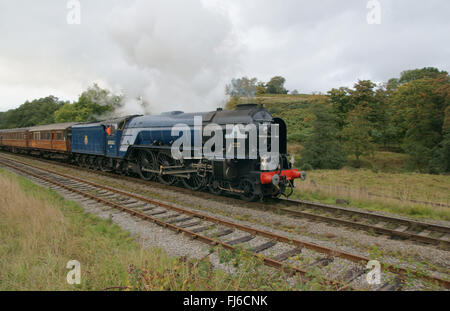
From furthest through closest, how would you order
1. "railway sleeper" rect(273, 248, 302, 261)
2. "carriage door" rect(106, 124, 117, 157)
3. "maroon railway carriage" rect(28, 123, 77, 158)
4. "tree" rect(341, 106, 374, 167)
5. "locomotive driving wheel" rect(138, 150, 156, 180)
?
"tree" rect(341, 106, 374, 167) < "maroon railway carriage" rect(28, 123, 77, 158) < "carriage door" rect(106, 124, 117, 157) < "locomotive driving wheel" rect(138, 150, 156, 180) < "railway sleeper" rect(273, 248, 302, 261)

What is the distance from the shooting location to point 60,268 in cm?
387

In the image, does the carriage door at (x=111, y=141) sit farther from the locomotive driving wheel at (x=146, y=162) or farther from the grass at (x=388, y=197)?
the grass at (x=388, y=197)

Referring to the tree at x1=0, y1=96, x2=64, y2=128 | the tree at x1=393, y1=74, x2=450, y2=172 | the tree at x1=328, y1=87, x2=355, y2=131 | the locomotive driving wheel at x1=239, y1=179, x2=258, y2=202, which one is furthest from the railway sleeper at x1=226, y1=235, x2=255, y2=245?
the tree at x1=0, y1=96, x2=64, y2=128

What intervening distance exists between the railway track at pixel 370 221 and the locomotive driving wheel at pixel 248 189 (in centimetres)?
24

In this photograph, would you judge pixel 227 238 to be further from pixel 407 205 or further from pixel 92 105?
pixel 92 105

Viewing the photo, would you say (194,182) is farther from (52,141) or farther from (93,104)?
(93,104)

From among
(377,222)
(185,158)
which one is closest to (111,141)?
(185,158)

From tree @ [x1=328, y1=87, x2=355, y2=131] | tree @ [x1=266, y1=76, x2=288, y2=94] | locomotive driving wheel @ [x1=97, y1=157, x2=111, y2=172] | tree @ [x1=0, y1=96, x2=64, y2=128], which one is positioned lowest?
locomotive driving wheel @ [x1=97, y1=157, x2=111, y2=172]

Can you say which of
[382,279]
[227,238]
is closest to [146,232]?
[227,238]

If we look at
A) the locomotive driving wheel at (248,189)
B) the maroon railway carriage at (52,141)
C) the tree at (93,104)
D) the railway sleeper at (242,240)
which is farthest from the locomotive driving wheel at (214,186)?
the tree at (93,104)

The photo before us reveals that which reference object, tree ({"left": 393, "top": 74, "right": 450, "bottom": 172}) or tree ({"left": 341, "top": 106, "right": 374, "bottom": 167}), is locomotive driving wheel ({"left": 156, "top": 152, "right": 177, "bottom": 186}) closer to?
tree ({"left": 341, "top": 106, "right": 374, "bottom": 167})

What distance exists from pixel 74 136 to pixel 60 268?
17014mm

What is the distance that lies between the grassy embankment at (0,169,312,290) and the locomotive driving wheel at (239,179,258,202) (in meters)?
4.10

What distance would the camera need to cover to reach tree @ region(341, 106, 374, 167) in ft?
84.4
